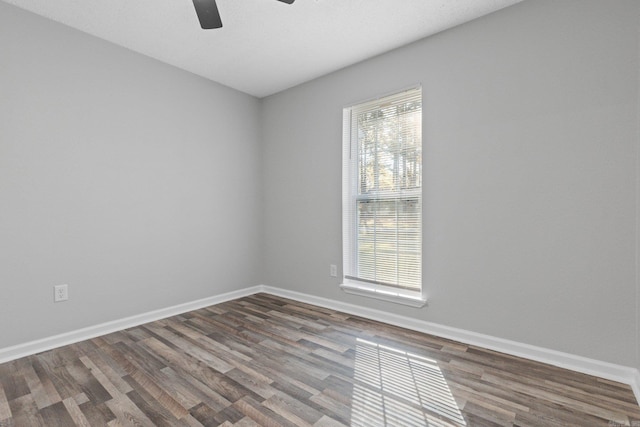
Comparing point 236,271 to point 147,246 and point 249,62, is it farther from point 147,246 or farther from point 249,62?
point 249,62

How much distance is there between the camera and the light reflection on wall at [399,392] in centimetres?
157

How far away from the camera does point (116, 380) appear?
193 centimetres

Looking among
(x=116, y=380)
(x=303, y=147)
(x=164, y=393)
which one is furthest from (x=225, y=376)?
(x=303, y=147)

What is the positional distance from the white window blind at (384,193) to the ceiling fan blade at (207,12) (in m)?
1.67

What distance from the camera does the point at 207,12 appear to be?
1.74 metres

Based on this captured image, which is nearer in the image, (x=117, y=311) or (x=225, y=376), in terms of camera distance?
(x=225, y=376)

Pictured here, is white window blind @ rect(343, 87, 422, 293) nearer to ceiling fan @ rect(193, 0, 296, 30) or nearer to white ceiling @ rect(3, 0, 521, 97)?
white ceiling @ rect(3, 0, 521, 97)

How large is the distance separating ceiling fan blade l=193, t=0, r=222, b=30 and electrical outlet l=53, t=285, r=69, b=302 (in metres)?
2.23

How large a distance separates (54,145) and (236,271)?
82.5 inches

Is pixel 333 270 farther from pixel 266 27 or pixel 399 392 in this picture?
pixel 266 27

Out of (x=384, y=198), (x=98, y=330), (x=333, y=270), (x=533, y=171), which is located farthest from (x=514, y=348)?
(x=98, y=330)

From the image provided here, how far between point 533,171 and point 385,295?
1.55 meters

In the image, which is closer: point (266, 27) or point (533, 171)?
point (533, 171)

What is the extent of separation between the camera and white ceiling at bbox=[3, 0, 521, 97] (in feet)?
7.40
